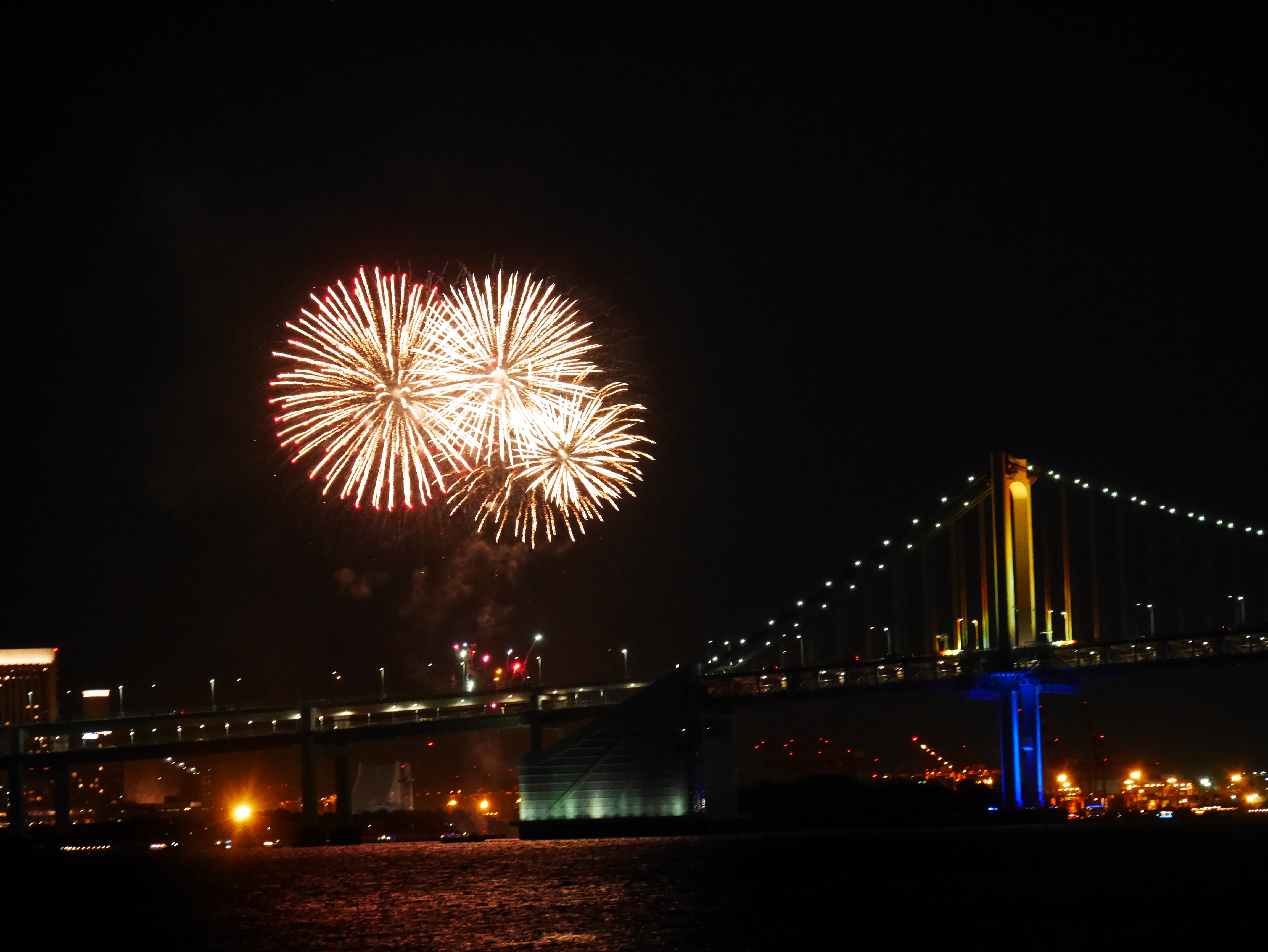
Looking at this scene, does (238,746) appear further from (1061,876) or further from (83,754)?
(1061,876)

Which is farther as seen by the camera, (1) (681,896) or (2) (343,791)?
(2) (343,791)

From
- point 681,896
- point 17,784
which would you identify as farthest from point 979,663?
point 17,784

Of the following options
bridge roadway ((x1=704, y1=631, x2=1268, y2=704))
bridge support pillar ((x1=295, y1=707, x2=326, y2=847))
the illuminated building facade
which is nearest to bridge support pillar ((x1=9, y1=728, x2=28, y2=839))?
bridge support pillar ((x1=295, y1=707, x2=326, y2=847))

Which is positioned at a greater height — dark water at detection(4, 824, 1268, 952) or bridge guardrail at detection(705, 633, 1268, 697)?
bridge guardrail at detection(705, 633, 1268, 697)

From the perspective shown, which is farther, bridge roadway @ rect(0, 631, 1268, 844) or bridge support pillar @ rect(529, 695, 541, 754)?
bridge support pillar @ rect(529, 695, 541, 754)

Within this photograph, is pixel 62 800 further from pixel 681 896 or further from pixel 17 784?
pixel 681 896

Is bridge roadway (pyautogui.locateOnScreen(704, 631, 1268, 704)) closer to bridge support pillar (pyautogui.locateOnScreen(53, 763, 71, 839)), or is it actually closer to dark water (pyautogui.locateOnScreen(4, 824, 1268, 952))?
dark water (pyautogui.locateOnScreen(4, 824, 1268, 952))
